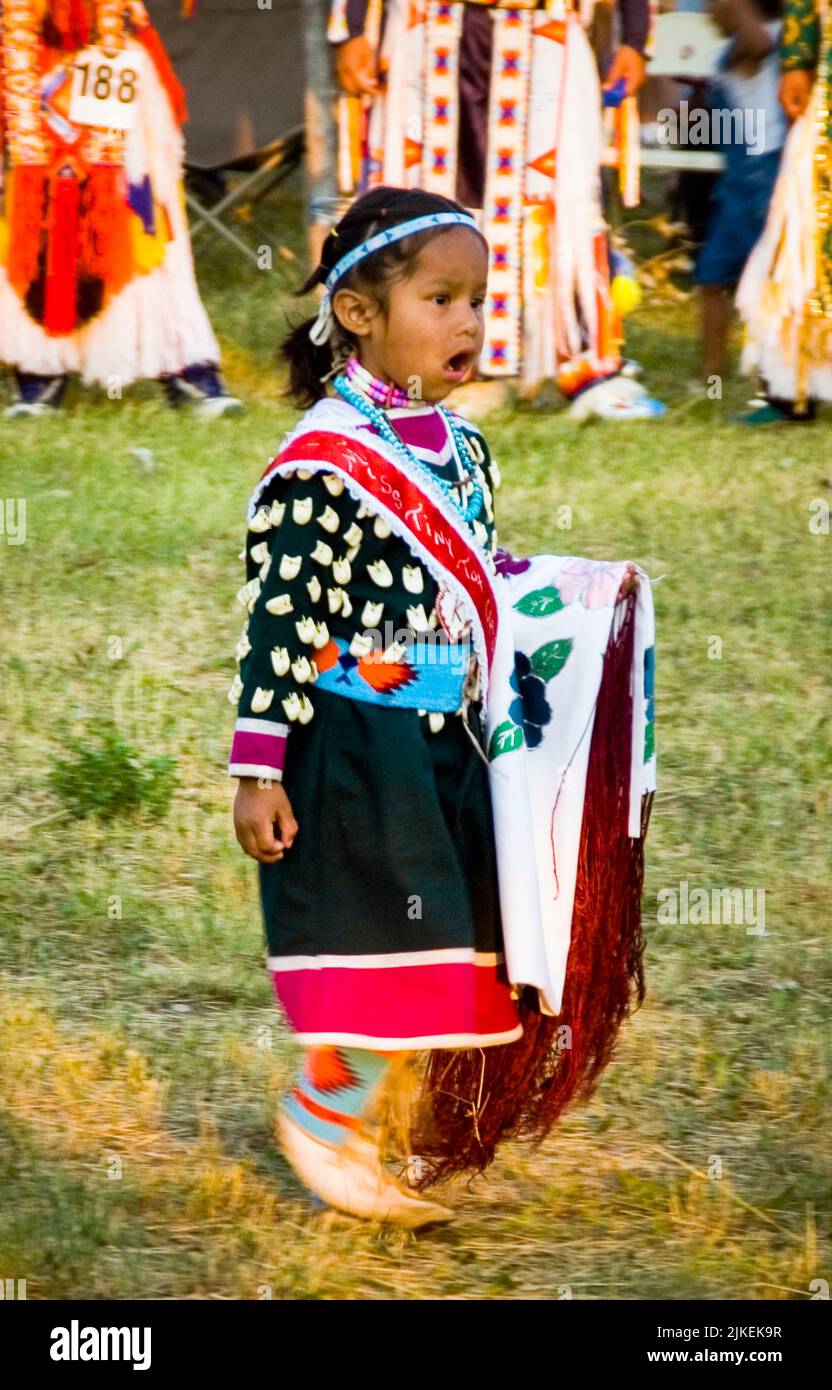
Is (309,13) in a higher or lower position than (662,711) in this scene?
higher

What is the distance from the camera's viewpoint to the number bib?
7387 millimetres

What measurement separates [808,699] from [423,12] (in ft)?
11.9

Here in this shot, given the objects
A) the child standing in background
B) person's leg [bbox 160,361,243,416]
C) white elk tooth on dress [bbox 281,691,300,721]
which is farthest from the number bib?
white elk tooth on dress [bbox 281,691,300,721]

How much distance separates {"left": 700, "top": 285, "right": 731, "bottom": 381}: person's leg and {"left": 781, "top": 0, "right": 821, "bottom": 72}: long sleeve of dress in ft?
3.00

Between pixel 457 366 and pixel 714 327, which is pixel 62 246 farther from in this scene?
pixel 457 366

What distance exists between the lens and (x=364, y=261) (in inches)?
110

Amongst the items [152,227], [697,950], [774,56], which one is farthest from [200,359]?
[697,950]


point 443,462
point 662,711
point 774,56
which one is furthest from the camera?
point 774,56

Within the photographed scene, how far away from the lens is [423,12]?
24.8 ft

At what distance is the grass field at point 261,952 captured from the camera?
9.37 ft

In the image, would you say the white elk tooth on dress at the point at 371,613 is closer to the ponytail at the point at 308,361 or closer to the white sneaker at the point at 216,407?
the ponytail at the point at 308,361

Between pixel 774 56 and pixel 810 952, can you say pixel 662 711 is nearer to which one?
pixel 810 952

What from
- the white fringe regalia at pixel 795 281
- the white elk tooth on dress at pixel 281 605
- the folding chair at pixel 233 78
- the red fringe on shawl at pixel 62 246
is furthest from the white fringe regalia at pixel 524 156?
the white elk tooth on dress at pixel 281 605

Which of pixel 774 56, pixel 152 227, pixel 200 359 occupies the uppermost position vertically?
pixel 774 56
